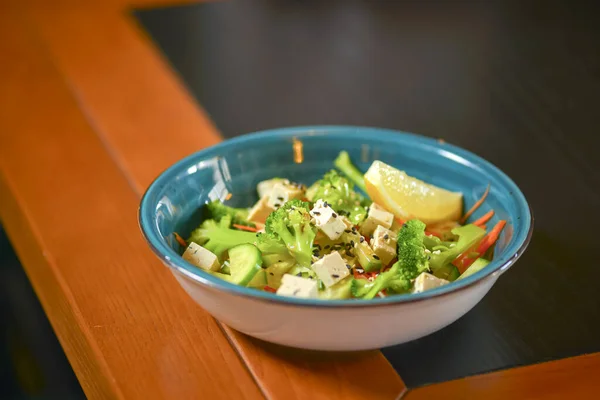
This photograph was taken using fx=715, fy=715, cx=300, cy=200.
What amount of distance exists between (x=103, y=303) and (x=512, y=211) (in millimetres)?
662

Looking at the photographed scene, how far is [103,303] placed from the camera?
1.15 metres

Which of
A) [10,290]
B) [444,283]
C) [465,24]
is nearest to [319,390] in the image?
[444,283]

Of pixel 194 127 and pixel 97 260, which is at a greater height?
pixel 194 127

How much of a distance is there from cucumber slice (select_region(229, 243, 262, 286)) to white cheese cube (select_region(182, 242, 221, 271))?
0.09 feet

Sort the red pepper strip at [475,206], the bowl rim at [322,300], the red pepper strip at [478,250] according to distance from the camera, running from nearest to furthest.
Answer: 1. the bowl rim at [322,300]
2. the red pepper strip at [478,250]
3. the red pepper strip at [475,206]

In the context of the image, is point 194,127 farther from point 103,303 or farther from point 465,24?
point 465,24

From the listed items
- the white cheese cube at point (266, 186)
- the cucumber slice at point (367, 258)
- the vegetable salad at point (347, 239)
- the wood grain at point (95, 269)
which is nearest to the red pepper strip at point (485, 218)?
the vegetable salad at point (347, 239)

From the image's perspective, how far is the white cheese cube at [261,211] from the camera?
119cm

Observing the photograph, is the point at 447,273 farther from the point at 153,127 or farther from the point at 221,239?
the point at 153,127

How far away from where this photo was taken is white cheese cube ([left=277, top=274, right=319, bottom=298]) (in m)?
0.93

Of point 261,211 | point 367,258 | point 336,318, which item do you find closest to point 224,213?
point 261,211

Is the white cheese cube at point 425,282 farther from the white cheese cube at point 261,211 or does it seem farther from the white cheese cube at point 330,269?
the white cheese cube at point 261,211

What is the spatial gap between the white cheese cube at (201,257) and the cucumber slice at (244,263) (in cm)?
3

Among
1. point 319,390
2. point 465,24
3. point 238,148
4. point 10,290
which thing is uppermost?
point 465,24
